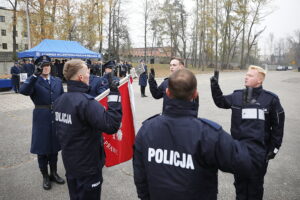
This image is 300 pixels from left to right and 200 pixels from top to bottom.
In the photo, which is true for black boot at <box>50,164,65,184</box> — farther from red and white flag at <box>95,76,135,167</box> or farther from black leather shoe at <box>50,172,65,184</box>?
red and white flag at <box>95,76,135,167</box>

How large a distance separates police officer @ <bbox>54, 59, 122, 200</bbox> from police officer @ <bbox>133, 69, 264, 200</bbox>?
2.21 feet

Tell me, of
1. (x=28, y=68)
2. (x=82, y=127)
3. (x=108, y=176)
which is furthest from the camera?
(x=28, y=68)

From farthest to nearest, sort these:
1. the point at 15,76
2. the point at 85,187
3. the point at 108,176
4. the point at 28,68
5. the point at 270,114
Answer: the point at 28,68 → the point at 15,76 → the point at 108,176 → the point at 270,114 → the point at 85,187

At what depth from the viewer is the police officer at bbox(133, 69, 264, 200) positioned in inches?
54.0

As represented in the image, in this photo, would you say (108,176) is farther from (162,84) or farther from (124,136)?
(162,84)

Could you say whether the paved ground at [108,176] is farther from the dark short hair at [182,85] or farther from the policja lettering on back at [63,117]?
the dark short hair at [182,85]

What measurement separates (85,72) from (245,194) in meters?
2.43

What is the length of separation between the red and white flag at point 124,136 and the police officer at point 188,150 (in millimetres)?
1480

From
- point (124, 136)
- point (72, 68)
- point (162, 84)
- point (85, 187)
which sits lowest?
point (85, 187)

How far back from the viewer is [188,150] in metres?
1.41

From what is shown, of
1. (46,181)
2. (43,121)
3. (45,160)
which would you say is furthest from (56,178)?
(43,121)

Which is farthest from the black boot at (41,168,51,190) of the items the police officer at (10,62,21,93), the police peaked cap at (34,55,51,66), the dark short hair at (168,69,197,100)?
the police officer at (10,62,21,93)

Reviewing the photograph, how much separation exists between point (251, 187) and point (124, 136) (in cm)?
171

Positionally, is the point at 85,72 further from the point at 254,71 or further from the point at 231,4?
the point at 231,4
